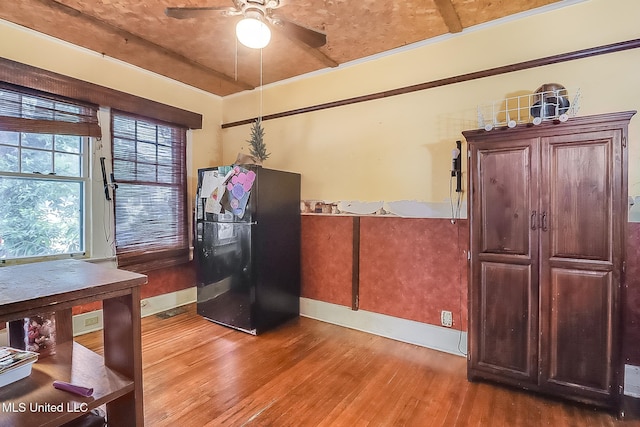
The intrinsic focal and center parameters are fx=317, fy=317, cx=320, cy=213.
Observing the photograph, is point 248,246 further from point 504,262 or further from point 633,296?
point 633,296

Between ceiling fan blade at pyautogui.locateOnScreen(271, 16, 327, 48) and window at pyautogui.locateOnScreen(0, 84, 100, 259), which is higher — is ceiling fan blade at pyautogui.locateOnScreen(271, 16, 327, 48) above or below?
above

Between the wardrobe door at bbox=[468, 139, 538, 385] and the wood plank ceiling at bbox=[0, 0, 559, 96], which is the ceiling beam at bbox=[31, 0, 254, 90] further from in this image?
the wardrobe door at bbox=[468, 139, 538, 385]

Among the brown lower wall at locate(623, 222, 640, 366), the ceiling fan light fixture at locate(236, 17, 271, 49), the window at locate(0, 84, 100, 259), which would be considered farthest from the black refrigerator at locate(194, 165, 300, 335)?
the brown lower wall at locate(623, 222, 640, 366)

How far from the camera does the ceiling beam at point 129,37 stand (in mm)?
2352

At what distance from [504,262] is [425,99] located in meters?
1.51

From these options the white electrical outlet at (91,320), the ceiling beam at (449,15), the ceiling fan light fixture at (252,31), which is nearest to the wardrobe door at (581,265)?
the ceiling beam at (449,15)

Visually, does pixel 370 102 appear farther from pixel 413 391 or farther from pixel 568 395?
pixel 568 395

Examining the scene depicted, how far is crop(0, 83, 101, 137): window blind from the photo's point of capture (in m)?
2.49

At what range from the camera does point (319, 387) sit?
215cm

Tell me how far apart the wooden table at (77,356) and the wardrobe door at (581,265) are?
88.2 inches

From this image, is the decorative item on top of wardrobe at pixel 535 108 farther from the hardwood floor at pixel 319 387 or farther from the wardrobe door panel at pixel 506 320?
the hardwood floor at pixel 319 387

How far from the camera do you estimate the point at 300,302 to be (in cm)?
353

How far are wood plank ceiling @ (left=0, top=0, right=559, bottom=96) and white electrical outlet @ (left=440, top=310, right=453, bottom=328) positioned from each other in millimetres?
2316

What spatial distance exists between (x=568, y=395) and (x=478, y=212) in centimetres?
121
